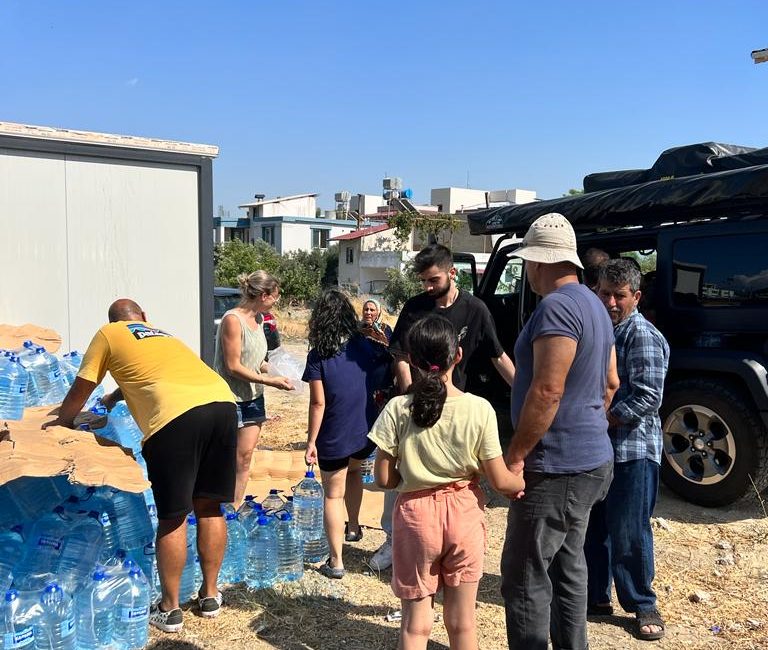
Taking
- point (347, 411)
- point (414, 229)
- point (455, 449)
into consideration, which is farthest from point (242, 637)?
point (414, 229)

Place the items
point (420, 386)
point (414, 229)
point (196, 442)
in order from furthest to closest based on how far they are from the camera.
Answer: point (414, 229), point (196, 442), point (420, 386)

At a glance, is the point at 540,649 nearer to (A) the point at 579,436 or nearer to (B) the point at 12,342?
(A) the point at 579,436

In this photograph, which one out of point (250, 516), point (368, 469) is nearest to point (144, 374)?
point (250, 516)

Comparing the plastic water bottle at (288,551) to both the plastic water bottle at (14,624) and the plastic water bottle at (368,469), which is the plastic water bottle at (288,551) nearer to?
the plastic water bottle at (14,624)

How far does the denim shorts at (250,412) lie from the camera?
4.64m

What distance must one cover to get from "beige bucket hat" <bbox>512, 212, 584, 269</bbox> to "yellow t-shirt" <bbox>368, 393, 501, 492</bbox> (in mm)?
610

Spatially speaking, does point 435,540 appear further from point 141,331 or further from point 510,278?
point 510,278

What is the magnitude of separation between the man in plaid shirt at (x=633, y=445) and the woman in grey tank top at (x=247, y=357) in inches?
83.9

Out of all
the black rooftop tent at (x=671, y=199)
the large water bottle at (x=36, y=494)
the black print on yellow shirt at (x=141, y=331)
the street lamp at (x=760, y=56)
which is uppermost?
the street lamp at (x=760, y=56)

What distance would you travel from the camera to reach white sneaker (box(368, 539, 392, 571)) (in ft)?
13.7

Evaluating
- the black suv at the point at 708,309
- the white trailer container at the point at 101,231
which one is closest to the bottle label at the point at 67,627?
the black suv at the point at 708,309

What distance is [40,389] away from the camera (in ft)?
16.0

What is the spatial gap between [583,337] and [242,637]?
2.20 m

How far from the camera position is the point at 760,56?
838 centimetres
